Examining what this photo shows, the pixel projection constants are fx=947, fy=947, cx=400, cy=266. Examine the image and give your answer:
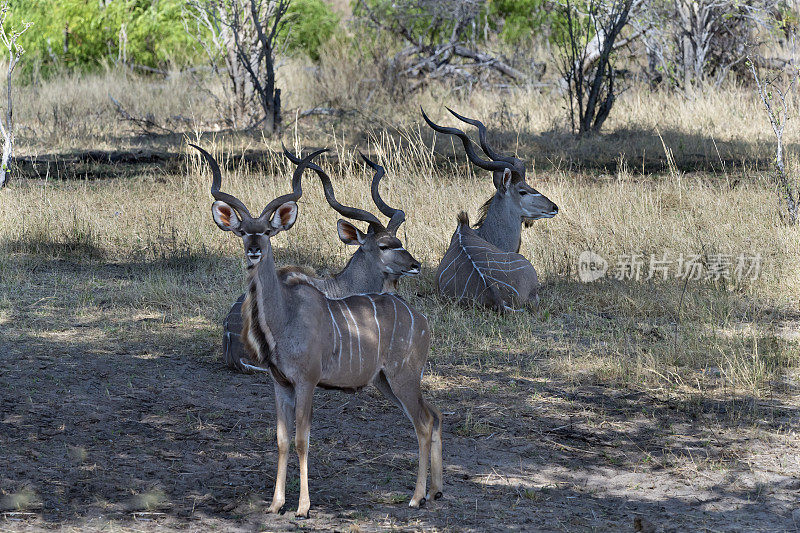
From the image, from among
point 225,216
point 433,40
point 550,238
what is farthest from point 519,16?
point 225,216

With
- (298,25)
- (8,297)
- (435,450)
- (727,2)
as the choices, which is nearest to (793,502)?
(435,450)

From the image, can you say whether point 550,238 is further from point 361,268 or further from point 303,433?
point 303,433

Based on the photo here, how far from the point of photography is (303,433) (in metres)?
3.32

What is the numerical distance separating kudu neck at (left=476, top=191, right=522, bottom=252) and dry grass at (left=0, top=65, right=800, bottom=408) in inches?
13.3

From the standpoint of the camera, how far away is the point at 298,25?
20.6 metres

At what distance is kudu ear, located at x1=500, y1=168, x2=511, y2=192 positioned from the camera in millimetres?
7095

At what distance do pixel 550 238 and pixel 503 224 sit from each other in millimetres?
666

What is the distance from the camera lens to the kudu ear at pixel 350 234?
5055 millimetres

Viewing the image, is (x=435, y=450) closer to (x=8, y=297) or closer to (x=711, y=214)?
(x=8, y=297)

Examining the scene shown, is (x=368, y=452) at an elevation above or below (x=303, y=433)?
below

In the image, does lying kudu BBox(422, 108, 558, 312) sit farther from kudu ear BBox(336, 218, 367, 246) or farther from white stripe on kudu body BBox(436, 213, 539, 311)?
kudu ear BBox(336, 218, 367, 246)

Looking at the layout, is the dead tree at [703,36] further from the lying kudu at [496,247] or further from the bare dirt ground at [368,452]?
the bare dirt ground at [368,452]

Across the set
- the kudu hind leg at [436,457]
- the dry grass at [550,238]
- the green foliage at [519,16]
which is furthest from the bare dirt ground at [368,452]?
the green foliage at [519,16]

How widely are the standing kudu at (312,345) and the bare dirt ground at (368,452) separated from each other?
0.88ft
